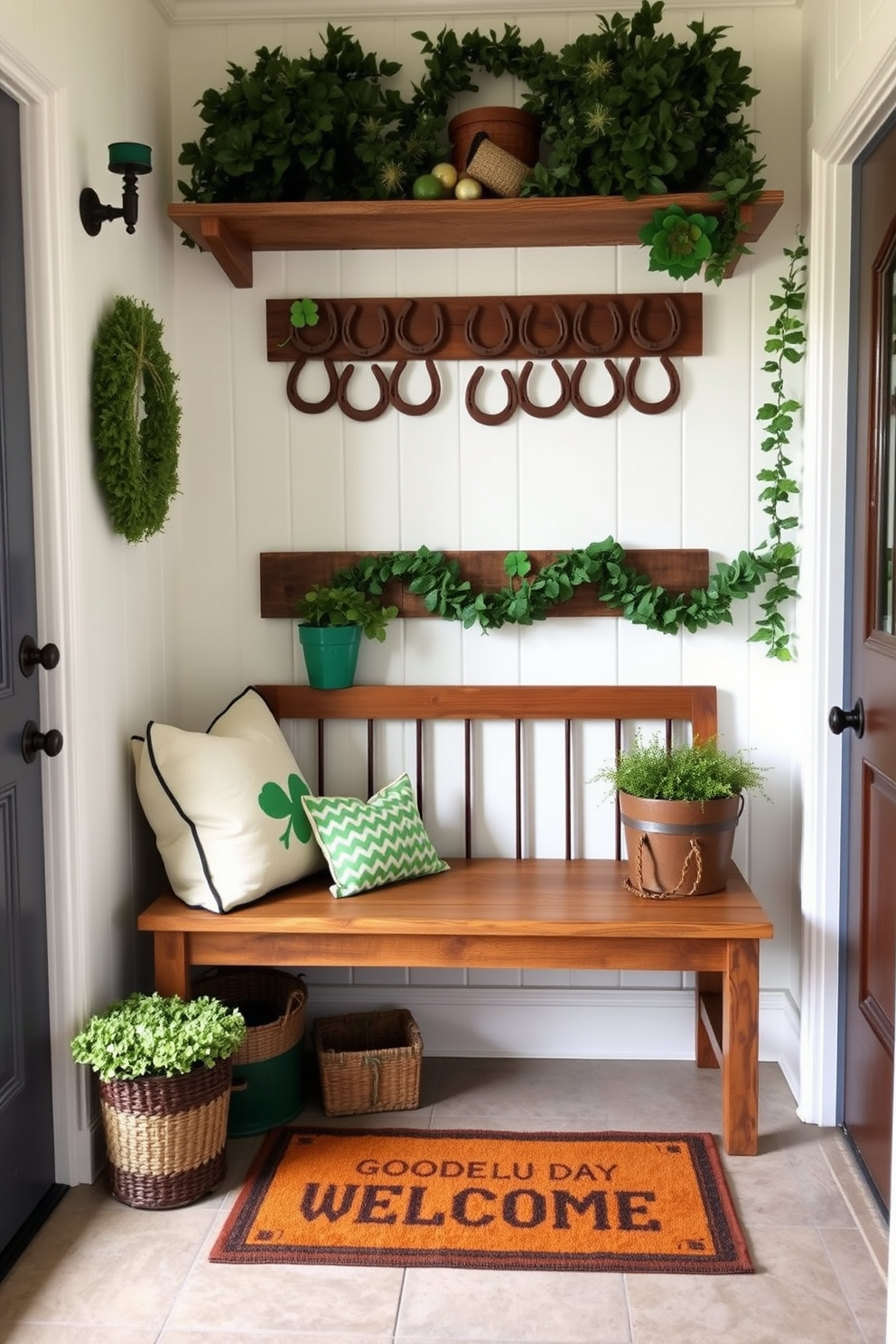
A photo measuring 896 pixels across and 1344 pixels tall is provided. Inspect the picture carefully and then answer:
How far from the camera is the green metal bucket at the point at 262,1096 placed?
2725 millimetres

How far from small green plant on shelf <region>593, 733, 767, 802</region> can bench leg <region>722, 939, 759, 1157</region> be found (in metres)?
0.33

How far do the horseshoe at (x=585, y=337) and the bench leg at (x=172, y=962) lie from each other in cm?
163

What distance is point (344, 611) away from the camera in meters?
3.00

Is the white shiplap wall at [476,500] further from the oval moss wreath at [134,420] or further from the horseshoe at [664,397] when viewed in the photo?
the oval moss wreath at [134,420]

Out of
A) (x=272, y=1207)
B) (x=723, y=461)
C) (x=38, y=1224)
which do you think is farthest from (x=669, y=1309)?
(x=723, y=461)

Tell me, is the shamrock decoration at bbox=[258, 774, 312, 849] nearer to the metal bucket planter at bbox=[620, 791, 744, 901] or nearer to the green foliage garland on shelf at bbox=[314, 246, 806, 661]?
the green foliage garland on shelf at bbox=[314, 246, 806, 661]

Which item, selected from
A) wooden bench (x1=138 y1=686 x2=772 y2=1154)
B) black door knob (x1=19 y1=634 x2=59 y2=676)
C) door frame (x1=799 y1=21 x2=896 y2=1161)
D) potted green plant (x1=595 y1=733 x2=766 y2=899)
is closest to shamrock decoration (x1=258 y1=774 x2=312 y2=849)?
wooden bench (x1=138 y1=686 x2=772 y2=1154)

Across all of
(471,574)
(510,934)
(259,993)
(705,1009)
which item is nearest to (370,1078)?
(259,993)

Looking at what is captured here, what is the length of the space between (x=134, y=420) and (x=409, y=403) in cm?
72

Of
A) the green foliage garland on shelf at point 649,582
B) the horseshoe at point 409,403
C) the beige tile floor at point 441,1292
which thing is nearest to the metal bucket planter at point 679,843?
the green foliage garland on shelf at point 649,582

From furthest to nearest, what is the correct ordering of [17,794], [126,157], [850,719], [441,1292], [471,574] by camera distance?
[471,574] → [850,719] → [126,157] → [17,794] → [441,1292]

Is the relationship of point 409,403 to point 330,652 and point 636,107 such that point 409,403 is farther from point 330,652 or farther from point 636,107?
point 636,107

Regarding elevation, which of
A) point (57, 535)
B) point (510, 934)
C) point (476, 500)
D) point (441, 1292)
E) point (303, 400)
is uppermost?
point (303, 400)

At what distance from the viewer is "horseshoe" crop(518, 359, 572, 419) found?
9.88 ft
